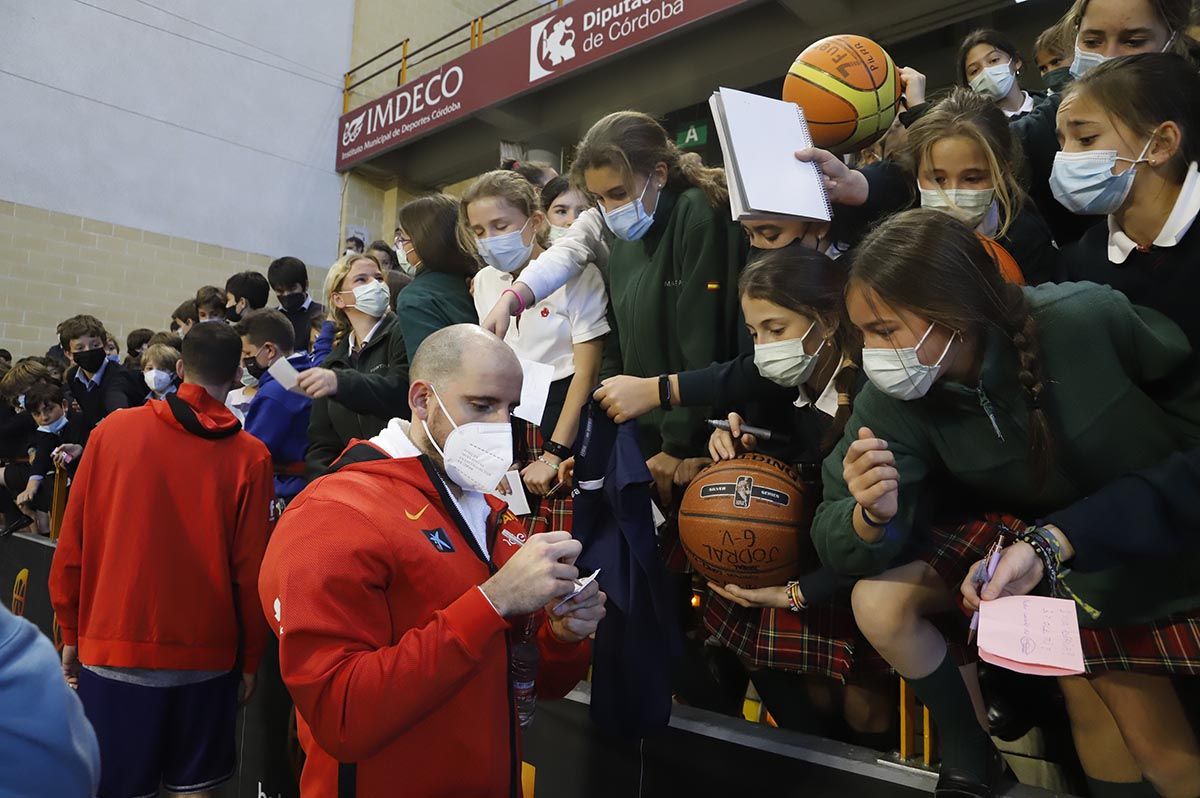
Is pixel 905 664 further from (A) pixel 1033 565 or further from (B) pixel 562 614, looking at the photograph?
(B) pixel 562 614

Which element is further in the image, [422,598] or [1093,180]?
[1093,180]

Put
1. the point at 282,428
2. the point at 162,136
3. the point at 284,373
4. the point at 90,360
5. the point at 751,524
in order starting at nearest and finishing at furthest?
the point at 751,524 < the point at 284,373 < the point at 282,428 < the point at 90,360 < the point at 162,136

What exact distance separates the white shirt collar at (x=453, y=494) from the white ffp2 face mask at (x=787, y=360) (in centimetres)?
87

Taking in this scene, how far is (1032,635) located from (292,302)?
5.77 m

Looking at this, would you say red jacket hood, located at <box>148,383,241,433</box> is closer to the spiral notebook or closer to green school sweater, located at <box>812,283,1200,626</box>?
the spiral notebook

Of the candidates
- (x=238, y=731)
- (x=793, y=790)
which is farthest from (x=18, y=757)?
(x=238, y=731)

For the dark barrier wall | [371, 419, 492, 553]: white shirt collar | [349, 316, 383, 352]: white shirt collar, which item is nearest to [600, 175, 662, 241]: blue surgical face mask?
[371, 419, 492, 553]: white shirt collar

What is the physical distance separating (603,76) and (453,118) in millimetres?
2250

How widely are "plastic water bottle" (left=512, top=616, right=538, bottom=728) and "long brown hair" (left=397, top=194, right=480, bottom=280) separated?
204cm

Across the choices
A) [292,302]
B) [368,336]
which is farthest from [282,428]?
[292,302]

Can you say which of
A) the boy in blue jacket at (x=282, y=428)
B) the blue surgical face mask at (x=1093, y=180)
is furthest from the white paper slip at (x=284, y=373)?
the blue surgical face mask at (x=1093, y=180)

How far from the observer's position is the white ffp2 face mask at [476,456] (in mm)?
1928

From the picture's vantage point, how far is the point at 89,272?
10508 mm

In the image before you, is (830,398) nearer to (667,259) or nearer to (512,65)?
(667,259)
